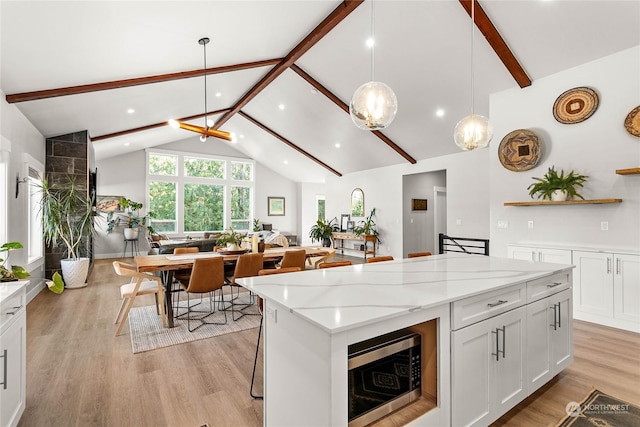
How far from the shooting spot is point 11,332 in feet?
5.41

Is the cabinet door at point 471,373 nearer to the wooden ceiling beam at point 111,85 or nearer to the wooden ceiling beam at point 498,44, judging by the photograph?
the wooden ceiling beam at point 498,44

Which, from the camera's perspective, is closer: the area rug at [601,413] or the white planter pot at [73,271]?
the area rug at [601,413]

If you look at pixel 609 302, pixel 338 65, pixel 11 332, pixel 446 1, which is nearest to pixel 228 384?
pixel 11 332

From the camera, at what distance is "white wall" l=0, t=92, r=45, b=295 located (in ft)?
12.2

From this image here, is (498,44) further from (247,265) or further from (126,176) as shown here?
(126,176)

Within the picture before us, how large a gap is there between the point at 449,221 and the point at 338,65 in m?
4.20

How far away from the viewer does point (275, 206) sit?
11898mm

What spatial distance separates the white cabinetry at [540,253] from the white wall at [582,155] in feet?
0.77

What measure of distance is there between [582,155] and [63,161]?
308 inches

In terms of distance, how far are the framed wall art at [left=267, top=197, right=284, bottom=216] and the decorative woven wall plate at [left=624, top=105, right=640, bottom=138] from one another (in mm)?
9845

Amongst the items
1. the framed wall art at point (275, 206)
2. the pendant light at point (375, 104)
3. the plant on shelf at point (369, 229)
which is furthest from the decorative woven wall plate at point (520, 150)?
the framed wall art at point (275, 206)

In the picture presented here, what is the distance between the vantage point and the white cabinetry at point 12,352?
5.06 ft

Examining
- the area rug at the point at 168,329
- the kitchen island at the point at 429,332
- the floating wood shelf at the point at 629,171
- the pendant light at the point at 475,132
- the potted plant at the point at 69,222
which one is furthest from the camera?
the potted plant at the point at 69,222

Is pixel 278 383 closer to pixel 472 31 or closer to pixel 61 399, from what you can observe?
pixel 61 399
